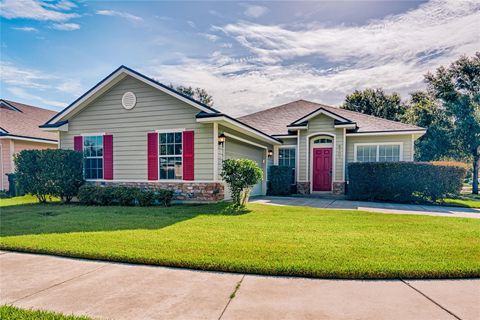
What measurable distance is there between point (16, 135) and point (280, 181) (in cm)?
1396

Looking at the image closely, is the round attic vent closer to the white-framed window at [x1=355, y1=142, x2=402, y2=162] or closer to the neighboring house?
the neighboring house

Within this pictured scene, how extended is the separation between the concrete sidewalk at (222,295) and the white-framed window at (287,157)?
12231 millimetres

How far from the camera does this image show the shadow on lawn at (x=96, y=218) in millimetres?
6346

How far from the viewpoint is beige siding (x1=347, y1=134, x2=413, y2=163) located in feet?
45.9

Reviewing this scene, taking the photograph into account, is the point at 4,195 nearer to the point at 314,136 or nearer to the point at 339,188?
the point at 314,136

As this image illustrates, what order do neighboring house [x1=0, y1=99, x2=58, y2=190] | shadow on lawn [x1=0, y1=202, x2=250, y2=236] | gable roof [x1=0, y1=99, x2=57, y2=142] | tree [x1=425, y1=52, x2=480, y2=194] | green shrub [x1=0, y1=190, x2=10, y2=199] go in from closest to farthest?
shadow on lawn [x1=0, y1=202, x2=250, y2=236], green shrub [x1=0, y1=190, x2=10, y2=199], neighboring house [x1=0, y1=99, x2=58, y2=190], gable roof [x1=0, y1=99, x2=57, y2=142], tree [x1=425, y1=52, x2=480, y2=194]

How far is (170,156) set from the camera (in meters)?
10.5

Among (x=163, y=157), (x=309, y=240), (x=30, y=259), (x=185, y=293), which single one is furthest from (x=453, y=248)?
(x=163, y=157)

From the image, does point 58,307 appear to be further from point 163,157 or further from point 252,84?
point 252,84

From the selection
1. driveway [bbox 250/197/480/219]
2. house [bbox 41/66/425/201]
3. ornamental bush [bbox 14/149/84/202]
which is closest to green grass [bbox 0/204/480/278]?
driveway [bbox 250/197/480/219]

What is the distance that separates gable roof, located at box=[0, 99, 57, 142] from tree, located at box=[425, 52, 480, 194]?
24.7 m

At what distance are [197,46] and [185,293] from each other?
1101 centimetres

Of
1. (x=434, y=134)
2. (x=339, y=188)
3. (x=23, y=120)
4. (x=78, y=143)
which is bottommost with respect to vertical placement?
(x=339, y=188)

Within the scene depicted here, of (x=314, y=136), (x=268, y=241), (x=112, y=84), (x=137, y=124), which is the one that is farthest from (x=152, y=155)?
(x=314, y=136)
